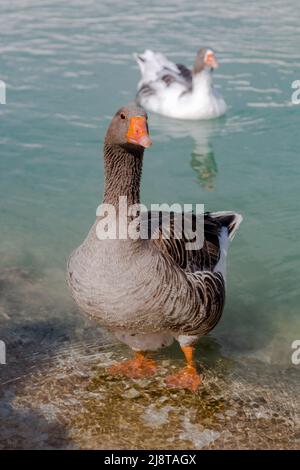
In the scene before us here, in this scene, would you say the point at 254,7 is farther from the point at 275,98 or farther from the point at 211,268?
the point at 211,268

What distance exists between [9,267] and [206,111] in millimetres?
5453

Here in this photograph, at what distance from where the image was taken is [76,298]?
531 cm

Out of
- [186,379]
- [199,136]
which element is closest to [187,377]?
[186,379]

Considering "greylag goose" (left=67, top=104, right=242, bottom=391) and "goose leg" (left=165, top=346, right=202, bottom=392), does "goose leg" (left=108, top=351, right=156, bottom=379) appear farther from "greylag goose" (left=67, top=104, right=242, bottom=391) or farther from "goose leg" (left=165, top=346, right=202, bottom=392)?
"goose leg" (left=165, top=346, right=202, bottom=392)

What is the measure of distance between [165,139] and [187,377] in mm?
6286

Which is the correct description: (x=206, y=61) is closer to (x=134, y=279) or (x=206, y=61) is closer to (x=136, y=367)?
(x=136, y=367)

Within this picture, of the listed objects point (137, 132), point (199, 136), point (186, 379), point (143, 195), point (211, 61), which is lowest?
point (186, 379)

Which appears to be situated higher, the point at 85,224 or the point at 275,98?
the point at 275,98

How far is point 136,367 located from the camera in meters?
5.97

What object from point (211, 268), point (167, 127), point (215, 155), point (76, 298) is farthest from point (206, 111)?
point (76, 298)

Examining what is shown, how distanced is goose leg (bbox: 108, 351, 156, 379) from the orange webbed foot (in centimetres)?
20

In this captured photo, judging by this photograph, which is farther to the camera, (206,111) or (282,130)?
(206,111)

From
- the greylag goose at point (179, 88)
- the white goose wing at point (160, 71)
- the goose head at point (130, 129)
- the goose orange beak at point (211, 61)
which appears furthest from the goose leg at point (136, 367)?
the white goose wing at point (160, 71)
